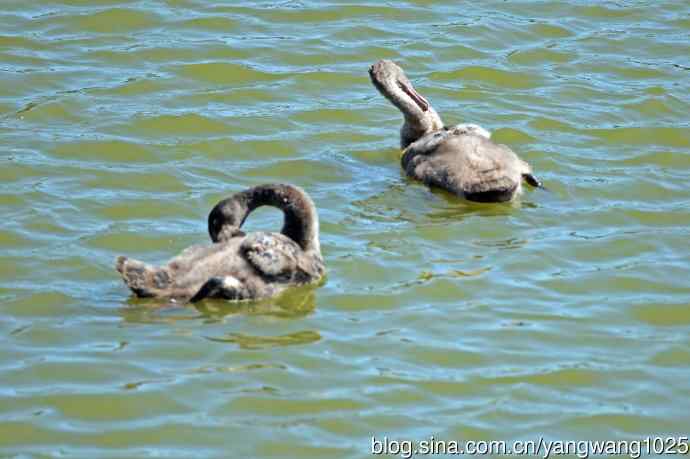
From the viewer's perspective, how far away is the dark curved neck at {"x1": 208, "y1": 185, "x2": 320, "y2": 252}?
9156mm

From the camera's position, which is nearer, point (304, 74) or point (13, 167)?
point (13, 167)

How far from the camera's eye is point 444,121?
41.4 ft

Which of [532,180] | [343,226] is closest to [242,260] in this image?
[343,226]

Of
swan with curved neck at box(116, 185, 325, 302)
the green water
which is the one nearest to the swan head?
the green water

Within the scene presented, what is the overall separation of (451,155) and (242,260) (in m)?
2.63

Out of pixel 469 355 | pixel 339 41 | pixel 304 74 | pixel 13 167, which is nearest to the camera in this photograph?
pixel 469 355

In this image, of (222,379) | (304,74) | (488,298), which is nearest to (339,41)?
(304,74)

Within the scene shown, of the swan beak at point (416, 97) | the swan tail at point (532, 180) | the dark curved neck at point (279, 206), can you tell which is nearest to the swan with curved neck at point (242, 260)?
the dark curved neck at point (279, 206)

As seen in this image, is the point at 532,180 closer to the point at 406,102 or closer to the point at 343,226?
the point at 406,102

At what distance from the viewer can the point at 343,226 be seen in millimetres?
10273

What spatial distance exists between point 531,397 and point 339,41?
23.7ft

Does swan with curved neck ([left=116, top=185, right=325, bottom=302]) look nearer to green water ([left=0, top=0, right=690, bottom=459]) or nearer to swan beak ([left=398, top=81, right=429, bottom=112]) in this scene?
green water ([left=0, top=0, right=690, bottom=459])

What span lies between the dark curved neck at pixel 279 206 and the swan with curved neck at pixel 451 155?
5.89 ft

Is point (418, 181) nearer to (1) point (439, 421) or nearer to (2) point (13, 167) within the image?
(2) point (13, 167)
